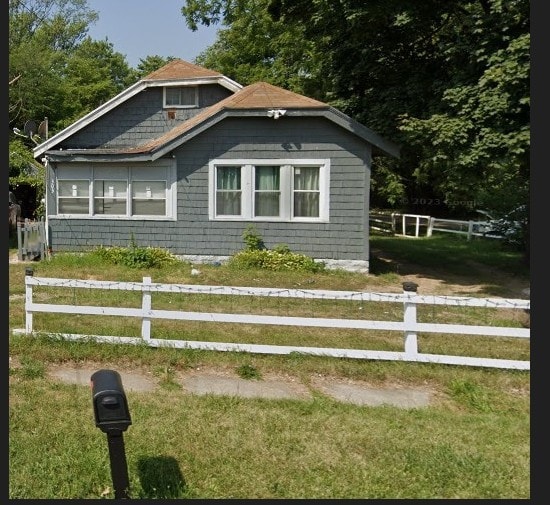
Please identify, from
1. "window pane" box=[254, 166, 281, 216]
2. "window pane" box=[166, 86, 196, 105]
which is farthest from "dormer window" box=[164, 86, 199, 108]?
Result: "window pane" box=[254, 166, 281, 216]

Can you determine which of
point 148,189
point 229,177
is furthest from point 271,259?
point 148,189

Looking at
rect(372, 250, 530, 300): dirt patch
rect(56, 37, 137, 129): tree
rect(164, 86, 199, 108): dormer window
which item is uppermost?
rect(56, 37, 137, 129): tree

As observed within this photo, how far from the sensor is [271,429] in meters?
4.55

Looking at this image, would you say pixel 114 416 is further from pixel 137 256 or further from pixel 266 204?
pixel 266 204

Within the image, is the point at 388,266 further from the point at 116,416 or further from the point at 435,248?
the point at 116,416

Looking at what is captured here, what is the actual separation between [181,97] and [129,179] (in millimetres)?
4358

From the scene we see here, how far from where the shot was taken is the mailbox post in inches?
114

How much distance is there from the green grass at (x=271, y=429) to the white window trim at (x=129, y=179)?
7.10m

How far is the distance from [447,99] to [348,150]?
2.69 m

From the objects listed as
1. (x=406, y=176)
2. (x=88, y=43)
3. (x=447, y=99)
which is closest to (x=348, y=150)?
(x=447, y=99)

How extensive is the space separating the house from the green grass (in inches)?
254

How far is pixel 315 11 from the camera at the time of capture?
14.6 m

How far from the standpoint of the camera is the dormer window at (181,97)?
688 inches

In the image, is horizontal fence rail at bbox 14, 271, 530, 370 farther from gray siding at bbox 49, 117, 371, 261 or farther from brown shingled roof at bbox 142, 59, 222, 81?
brown shingled roof at bbox 142, 59, 222, 81
